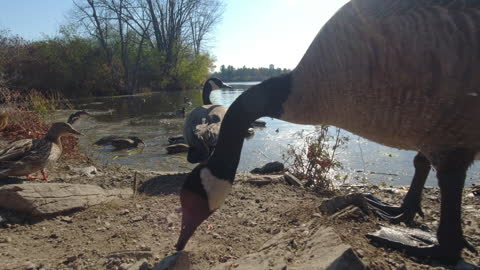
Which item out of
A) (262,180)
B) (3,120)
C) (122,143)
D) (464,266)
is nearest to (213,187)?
(464,266)

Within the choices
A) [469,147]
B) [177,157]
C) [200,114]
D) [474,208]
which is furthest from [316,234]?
[177,157]

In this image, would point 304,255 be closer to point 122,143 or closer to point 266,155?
point 266,155

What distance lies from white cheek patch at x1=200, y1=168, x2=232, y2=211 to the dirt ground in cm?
47

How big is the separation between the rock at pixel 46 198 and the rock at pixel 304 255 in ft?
7.21

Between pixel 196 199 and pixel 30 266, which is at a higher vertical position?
pixel 196 199

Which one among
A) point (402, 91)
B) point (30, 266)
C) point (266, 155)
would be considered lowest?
point (266, 155)

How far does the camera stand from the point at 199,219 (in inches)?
106

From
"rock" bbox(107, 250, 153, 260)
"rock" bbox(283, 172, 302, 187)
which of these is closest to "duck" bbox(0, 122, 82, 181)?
"rock" bbox(107, 250, 153, 260)

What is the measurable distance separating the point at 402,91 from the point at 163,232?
2.66m

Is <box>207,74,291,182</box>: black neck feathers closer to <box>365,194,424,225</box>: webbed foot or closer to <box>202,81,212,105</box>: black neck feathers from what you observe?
<box>365,194,424,225</box>: webbed foot

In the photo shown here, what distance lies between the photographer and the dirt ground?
261 cm

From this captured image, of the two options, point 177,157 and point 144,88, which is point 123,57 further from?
point 177,157

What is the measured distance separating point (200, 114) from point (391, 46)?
19.3 feet

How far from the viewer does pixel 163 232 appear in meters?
3.34
